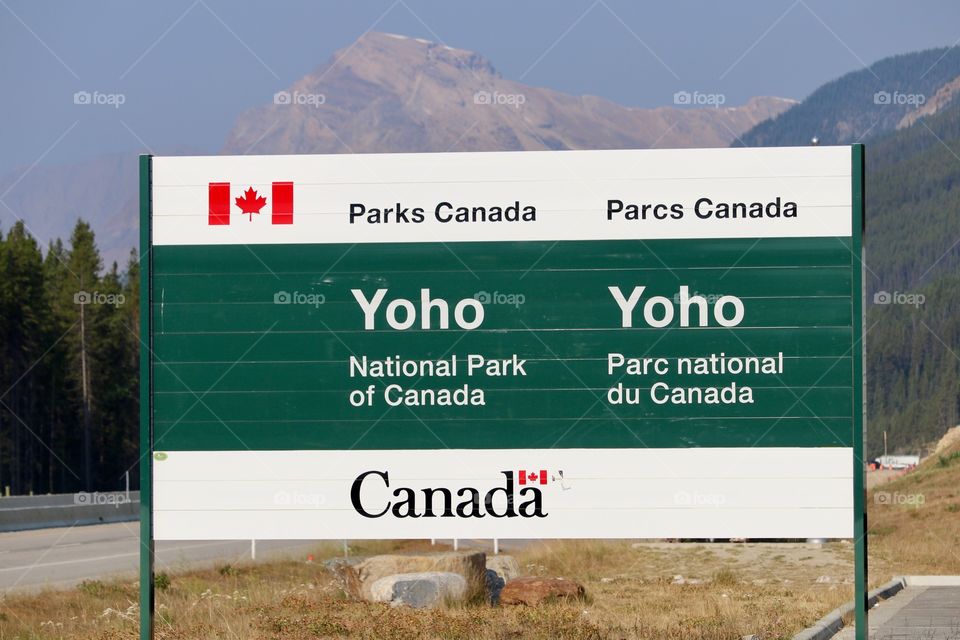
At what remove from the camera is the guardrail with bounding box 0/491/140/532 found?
35.2 meters

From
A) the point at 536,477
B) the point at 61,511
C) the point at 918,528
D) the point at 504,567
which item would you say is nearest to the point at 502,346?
the point at 536,477

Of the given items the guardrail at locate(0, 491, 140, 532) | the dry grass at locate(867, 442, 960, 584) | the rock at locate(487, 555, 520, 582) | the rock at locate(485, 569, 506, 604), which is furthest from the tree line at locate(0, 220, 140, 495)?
the rock at locate(485, 569, 506, 604)

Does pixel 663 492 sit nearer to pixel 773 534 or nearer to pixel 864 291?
pixel 773 534

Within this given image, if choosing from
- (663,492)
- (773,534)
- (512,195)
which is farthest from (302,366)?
(773,534)

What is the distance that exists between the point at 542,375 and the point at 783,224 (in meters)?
1.95

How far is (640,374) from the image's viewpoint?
959cm

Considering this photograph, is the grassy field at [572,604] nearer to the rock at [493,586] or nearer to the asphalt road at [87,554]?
the rock at [493,586]

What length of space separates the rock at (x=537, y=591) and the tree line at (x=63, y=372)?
2433 inches

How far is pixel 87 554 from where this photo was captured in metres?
27.2

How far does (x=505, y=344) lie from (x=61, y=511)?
31.4 m

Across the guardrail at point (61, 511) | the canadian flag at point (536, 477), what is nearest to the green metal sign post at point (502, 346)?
the canadian flag at point (536, 477)

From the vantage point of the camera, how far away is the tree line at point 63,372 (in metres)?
75.3

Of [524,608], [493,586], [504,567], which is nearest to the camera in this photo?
[524,608]

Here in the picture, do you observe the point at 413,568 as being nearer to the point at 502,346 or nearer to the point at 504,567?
the point at 504,567
